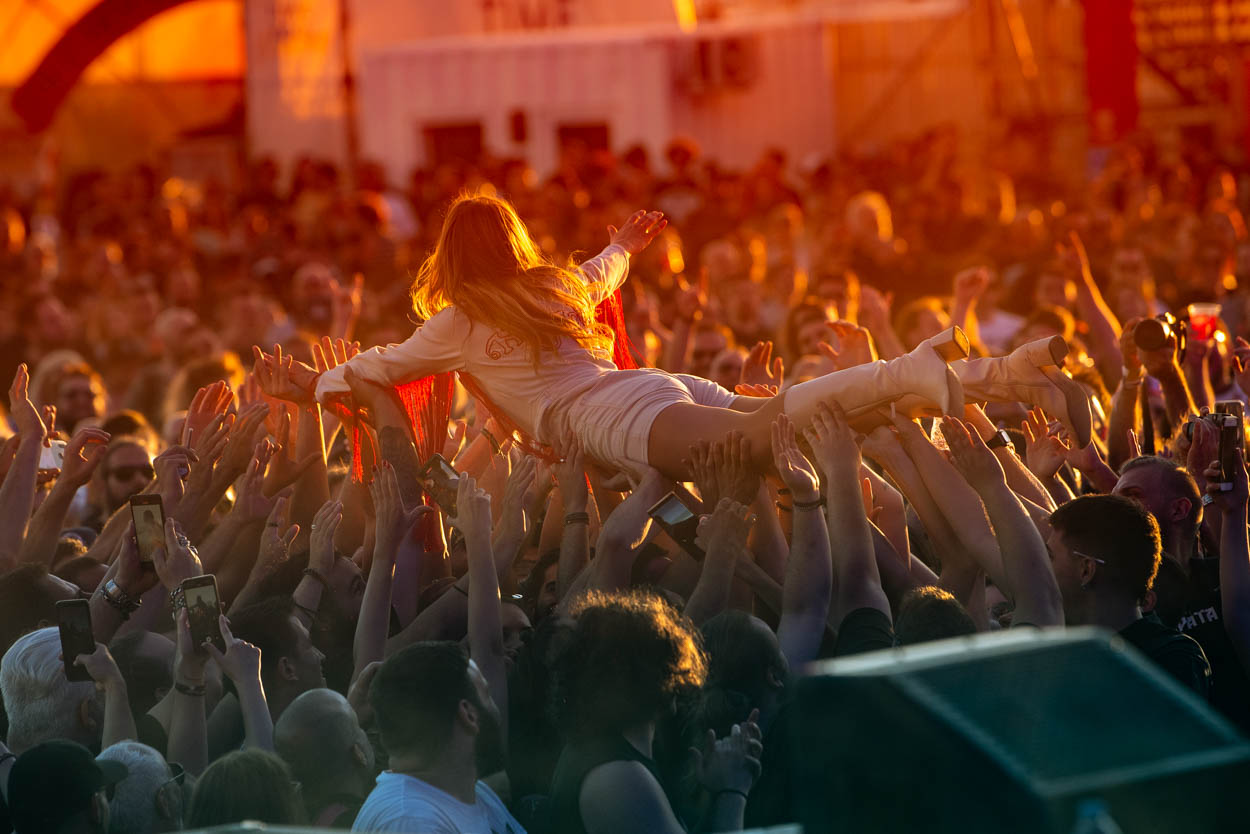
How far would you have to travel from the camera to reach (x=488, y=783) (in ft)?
11.2

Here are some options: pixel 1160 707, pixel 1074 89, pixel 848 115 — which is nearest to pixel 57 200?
pixel 848 115

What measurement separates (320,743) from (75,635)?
606 millimetres

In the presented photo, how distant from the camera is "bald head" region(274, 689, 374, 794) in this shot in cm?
313

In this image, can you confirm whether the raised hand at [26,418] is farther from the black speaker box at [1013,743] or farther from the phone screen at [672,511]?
the black speaker box at [1013,743]

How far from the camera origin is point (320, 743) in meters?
3.14

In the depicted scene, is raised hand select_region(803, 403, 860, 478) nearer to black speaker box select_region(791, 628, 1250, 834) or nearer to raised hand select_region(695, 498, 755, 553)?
raised hand select_region(695, 498, 755, 553)

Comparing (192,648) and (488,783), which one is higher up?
(192,648)

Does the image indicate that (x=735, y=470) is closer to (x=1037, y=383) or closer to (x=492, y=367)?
(x=1037, y=383)

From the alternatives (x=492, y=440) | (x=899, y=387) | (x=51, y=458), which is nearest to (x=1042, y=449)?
(x=899, y=387)

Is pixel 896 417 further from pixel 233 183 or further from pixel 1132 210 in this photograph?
pixel 233 183

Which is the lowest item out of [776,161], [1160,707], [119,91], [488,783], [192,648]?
[488,783]

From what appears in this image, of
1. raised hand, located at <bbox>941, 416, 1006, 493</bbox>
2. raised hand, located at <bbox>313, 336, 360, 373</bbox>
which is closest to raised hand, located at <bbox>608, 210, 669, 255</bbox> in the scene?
raised hand, located at <bbox>313, 336, 360, 373</bbox>

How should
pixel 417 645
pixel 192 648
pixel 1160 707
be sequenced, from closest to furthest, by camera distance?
pixel 1160 707
pixel 417 645
pixel 192 648

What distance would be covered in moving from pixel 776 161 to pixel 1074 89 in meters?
6.78
